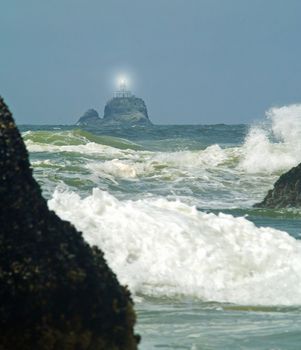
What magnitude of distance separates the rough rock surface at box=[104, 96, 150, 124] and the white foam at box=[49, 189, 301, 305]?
391 feet

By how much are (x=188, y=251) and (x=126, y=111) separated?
12544 cm

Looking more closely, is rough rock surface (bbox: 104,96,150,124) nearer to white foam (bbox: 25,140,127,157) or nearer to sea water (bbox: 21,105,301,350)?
white foam (bbox: 25,140,127,157)

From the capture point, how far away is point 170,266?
968 centimetres

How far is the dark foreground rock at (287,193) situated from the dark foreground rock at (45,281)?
17.5 meters

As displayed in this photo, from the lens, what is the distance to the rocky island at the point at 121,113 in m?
Answer: 132

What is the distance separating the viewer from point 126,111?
13500 cm

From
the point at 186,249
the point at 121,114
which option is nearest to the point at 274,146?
the point at 186,249

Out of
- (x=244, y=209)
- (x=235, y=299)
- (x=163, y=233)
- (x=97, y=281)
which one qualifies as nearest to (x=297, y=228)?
(x=244, y=209)

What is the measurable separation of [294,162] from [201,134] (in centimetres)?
3234

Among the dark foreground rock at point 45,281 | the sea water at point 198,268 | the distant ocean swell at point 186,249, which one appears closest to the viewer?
the dark foreground rock at point 45,281

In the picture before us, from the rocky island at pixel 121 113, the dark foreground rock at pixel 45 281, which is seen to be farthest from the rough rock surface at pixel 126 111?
the dark foreground rock at pixel 45 281

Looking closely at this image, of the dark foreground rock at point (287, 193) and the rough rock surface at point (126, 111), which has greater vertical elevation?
the rough rock surface at point (126, 111)

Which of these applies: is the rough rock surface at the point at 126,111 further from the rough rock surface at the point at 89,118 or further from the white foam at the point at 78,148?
→ the white foam at the point at 78,148

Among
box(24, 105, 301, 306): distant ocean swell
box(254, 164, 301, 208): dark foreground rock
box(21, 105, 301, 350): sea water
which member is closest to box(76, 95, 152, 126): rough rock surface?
box(254, 164, 301, 208): dark foreground rock
